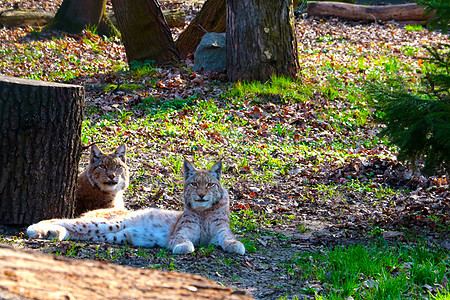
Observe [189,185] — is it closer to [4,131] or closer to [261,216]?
[261,216]

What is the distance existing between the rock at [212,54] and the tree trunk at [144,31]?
0.76m

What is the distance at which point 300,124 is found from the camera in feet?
35.9

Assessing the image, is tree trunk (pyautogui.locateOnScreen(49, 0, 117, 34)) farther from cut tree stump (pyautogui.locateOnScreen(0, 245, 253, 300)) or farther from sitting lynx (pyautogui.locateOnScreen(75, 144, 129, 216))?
cut tree stump (pyautogui.locateOnScreen(0, 245, 253, 300))

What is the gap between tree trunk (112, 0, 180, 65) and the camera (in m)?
13.0

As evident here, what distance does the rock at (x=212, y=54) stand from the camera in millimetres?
13091

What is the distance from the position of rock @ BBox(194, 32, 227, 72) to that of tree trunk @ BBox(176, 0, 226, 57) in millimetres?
1144

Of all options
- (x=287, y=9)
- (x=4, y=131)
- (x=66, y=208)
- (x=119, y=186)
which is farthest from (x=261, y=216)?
(x=287, y=9)


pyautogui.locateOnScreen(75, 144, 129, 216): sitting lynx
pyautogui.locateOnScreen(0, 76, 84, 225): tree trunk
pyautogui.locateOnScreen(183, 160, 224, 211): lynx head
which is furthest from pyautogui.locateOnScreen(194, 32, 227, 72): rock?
pyautogui.locateOnScreen(0, 76, 84, 225): tree trunk

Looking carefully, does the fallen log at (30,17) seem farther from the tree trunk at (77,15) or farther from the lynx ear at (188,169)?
the lynx ear at (188,169)

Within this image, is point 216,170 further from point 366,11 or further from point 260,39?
point 366,11

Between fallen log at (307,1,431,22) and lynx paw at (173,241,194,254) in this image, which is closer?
lynx paw at (173,241,194,254)

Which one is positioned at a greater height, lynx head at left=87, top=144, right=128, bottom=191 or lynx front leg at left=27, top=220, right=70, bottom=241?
lynx head at left=87, top=144, right=128, bottom=191

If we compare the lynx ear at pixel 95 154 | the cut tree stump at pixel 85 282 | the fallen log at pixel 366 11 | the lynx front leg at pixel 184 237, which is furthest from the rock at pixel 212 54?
the cut tree stump at pixel 85 282

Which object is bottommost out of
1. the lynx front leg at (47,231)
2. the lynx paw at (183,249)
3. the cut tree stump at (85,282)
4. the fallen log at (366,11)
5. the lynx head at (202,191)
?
the lynx paw at (183,249)
